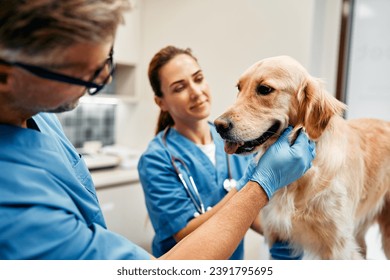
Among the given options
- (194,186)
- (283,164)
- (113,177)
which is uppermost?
(283,164)

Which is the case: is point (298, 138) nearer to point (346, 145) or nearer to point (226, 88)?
point (346, 145)

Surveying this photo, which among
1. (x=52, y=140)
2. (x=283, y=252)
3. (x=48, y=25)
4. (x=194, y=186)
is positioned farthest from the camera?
(x=194, y=186)

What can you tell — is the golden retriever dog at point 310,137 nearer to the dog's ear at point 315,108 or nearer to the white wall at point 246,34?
the dog's ear at point 315,108

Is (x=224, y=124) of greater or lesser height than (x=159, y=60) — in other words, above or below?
below

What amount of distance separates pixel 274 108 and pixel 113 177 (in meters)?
1.22

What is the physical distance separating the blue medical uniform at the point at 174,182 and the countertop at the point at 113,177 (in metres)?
0.79

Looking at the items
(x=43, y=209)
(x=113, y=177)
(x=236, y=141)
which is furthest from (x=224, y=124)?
(x=113, y=177)

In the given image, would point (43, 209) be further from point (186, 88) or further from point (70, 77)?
point (186, 88)

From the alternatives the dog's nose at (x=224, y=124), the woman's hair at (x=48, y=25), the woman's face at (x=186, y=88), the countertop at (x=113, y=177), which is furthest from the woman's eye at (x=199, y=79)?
the countertop at (x=113, y=177)

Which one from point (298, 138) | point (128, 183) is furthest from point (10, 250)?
point (128, 183)

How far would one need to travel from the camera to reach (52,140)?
2.16 feet

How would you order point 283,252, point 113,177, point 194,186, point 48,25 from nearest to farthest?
point 48,25 → point 283,252 → point 194,186 → point 113,177

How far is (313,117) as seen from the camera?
2.53 ft
